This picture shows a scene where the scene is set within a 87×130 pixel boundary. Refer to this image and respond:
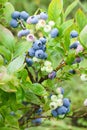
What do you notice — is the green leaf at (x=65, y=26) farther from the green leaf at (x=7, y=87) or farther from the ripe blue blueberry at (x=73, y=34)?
the green leaf at (x=7, y=87)

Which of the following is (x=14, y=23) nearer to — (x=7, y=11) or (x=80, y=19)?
(x=7, y=11)

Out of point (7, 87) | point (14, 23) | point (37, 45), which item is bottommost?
point (7, 87)

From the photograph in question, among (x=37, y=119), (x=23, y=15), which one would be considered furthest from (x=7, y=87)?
(x=37, y=119)

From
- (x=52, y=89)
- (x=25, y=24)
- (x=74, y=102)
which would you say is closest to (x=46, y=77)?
(x=52, y=89)

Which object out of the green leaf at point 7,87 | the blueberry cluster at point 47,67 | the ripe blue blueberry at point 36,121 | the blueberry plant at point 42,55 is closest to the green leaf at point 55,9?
the blueberry plant at point 42,55

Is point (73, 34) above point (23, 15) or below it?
below

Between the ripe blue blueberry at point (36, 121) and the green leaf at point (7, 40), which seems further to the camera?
the ripe blue blueberry at point (36, 121)

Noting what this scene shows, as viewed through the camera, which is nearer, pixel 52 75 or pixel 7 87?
pixel 7 87

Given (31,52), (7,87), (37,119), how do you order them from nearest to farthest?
(7,87) → (31,52) → (37,119)
